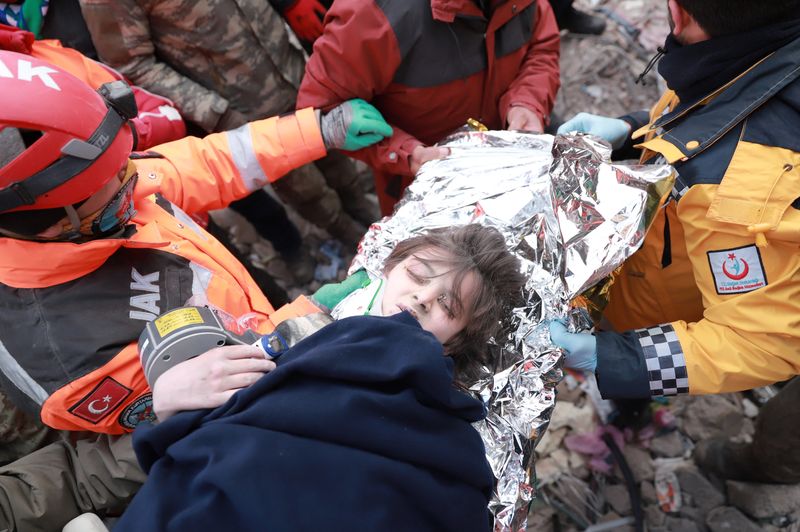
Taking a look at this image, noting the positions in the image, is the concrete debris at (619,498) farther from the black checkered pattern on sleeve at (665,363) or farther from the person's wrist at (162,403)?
the person's wrist at (162,403)

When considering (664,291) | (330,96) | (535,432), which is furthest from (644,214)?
(330,96)

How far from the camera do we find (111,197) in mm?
1502

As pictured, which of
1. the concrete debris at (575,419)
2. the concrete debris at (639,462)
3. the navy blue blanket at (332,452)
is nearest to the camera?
the navy blue blanket at (332,452)

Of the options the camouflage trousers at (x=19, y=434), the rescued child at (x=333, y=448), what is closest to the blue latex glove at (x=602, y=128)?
the rescued child at (x=333, y=448)

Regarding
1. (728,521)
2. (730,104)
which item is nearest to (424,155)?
(730,104)

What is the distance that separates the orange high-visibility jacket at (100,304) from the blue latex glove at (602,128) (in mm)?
1429

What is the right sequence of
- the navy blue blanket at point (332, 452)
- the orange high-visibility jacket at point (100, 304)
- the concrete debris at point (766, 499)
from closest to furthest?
the navy blue blanket at point (332, 452) → the orange high-visibility jacket at point (100, 304) → the concrete debris at point (766, 499)

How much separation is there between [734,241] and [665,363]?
Result: 418mm

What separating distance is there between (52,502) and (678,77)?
7.48ft

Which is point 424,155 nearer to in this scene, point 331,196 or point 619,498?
point 331,196

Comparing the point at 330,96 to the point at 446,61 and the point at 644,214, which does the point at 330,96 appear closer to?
the point at 446,61

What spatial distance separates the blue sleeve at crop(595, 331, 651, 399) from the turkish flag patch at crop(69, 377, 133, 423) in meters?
1.46

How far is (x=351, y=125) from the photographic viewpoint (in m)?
2.16

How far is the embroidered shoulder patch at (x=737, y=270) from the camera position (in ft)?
4.88
